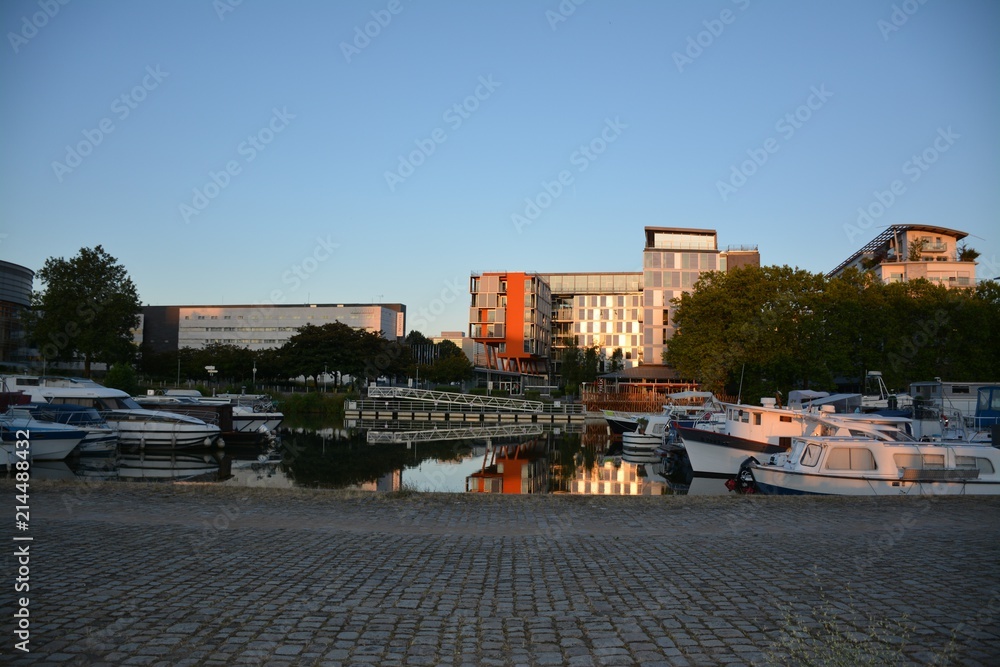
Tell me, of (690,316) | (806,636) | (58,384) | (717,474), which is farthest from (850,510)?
(690,316)

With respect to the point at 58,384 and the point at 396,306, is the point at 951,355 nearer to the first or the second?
the point at 58,384

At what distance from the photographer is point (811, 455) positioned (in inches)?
875

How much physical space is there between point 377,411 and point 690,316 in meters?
31.6

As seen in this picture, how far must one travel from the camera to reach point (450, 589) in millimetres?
7820

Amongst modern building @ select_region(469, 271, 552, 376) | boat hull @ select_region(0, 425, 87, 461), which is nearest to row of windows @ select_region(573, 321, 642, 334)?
modern building @ select_region(469, 271, 552, 376)

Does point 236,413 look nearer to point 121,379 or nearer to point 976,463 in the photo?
point 121,379

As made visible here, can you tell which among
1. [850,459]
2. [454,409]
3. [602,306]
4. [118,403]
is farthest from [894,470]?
[602,306]

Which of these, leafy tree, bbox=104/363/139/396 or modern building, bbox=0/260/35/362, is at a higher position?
modern building, bbox=0/260/35/362

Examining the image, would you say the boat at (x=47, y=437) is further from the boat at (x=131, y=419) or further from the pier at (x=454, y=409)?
the pier at (x=454, y=409)

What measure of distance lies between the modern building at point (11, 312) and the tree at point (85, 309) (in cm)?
3384

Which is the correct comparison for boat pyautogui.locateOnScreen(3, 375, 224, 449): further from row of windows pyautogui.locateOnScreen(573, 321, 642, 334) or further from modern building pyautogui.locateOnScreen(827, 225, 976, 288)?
row of windows pyautogui.locateOnScreen(573, 321, 642, 334)

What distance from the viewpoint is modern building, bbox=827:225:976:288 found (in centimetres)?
7856

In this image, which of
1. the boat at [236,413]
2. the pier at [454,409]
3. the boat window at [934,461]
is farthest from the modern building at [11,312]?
the boat window at [934,461]

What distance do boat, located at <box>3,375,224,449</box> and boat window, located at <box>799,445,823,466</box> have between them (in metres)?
28.5
